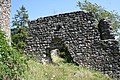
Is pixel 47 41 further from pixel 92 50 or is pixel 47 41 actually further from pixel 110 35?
pixel 110 35

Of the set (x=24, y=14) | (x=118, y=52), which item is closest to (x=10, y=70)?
(x=118, y=52)

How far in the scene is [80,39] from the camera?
1070 cm

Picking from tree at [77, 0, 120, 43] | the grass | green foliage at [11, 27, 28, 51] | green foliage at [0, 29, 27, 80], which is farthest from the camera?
tree at [77, 0, 120, 43]

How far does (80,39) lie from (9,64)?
18.7ft

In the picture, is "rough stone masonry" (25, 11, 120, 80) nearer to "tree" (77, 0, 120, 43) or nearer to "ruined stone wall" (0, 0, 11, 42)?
"ruined stone wall" (0, 0, 11, 42)

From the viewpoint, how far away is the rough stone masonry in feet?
33.4

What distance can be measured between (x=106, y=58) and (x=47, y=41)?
110 inches

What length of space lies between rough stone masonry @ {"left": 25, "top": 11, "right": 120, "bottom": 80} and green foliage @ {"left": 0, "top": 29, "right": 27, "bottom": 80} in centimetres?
498

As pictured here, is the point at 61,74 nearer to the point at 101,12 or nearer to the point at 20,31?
the point at 20,31

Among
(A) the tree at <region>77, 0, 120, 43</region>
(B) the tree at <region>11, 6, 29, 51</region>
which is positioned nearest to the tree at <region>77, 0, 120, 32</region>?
(A) the tree at <region>77, 0, 120, 43</region>

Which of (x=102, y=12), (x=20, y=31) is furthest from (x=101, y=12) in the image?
(x=20, y=31)

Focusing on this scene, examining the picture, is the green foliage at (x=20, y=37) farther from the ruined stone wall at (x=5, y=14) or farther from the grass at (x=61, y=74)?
the ruined stone wall at (x=5, y=14)

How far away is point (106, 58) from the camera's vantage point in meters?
10.2

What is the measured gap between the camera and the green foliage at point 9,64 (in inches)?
200
